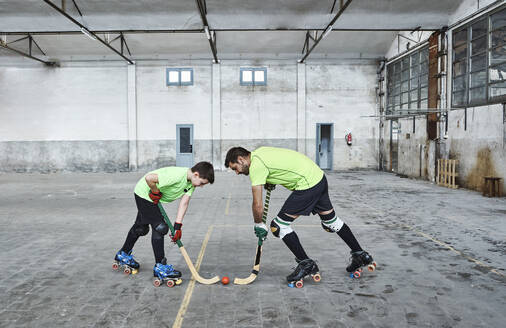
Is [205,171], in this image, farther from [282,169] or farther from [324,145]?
[324,145]

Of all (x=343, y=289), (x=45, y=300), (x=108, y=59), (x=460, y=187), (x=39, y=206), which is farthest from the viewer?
(x=108, y=59)

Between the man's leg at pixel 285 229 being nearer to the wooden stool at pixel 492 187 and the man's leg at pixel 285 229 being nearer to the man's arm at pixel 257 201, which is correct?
the man's arm at pixel 257 201

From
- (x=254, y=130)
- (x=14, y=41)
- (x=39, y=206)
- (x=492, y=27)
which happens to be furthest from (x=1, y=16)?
(x=492, y=27)

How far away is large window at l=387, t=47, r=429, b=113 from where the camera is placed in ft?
50.6

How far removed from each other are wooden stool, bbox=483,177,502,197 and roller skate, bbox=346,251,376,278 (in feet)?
27.8

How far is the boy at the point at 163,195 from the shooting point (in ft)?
12.1

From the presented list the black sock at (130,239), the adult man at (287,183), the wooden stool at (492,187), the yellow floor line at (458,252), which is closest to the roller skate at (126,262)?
the black sock at (130,239)

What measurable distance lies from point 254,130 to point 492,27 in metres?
11.5

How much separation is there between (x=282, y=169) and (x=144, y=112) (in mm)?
17363

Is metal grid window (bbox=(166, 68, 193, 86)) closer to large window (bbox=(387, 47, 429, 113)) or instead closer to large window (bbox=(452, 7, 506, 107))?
large window (bbox=(387, 47, 429, 113))

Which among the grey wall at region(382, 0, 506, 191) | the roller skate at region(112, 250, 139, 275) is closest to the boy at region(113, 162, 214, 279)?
the roller skate at region(112, 250, 139, 275)

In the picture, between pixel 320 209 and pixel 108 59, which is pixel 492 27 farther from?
pixel 108 59

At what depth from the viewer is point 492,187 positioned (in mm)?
10469

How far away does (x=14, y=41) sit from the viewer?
1727 centimetres
